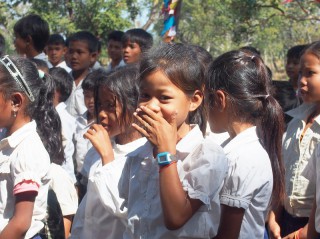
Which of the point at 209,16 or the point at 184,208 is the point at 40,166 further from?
the point at 209,16

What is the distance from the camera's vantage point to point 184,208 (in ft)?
7.14

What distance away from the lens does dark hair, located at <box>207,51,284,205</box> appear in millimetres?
2709

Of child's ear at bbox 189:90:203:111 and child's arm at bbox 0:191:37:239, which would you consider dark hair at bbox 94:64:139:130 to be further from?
child's arm at bbox 0:191:37:239

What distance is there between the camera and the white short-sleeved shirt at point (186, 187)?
2225 mm

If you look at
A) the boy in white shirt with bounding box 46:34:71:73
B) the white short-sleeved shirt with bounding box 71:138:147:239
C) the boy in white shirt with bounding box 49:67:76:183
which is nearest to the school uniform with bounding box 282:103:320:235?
the white short-sleeved shirt with bounding box 71:138:147:239

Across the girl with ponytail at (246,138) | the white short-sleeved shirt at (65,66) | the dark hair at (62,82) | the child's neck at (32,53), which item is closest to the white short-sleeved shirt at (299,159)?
the girl with ponytail at (246,138)

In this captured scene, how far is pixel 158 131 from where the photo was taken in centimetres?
221

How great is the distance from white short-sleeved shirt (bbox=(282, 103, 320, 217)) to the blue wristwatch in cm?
135

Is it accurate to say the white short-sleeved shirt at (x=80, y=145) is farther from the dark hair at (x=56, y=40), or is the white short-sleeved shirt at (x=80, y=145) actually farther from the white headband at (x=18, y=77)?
the dark hair at (x=56, y=40)

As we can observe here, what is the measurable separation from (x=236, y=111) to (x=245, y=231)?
50cm

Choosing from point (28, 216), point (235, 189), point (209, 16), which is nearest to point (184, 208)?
point (235, 189)

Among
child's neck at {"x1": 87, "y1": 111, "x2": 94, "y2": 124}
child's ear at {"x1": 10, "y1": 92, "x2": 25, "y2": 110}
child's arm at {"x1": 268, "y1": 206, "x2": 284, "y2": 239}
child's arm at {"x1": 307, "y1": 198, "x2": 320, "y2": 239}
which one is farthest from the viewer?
child's neck at {"x1": 87, "y1": 111, "x2": 94, "y2": 124}

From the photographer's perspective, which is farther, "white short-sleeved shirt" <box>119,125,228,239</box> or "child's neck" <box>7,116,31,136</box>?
"child's neck" <box>7,116,31,136</box>

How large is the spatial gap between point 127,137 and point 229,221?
3.13 ft
